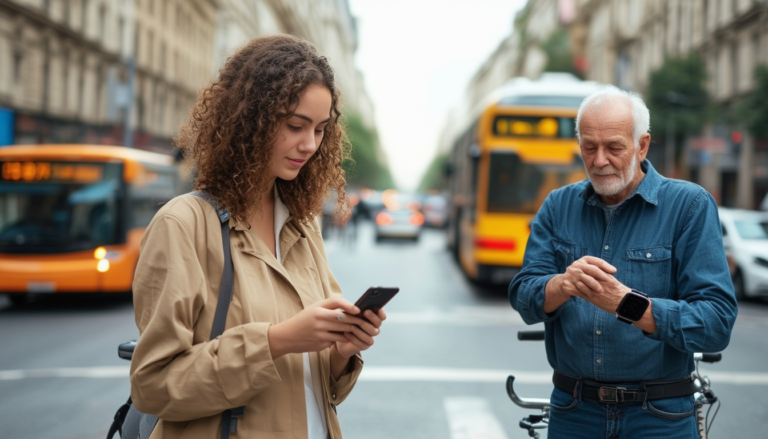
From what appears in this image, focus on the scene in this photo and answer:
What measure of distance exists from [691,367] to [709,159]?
102ft

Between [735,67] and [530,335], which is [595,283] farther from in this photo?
[735,67]

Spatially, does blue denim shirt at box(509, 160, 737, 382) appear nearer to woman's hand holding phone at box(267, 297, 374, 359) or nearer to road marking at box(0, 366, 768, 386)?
woman's hand holding phone at box(267, 297, 374, 359)

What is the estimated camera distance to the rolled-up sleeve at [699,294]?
7.63 ft

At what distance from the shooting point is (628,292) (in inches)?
91.4

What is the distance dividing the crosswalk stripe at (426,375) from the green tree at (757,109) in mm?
19895

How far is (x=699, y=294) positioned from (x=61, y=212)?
446 inches

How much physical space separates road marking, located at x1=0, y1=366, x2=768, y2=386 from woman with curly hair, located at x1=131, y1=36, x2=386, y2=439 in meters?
5.04

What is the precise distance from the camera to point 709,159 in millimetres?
31375

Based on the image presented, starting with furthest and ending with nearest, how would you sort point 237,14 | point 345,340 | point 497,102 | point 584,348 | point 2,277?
point 237,14 → point 497,102 → point 2,277 → point 584,348 → point 345,340

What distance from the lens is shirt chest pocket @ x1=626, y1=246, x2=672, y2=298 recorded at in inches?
99.8

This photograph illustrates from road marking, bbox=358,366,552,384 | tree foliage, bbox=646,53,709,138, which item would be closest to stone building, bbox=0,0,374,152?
road marking, bbox=358,366,552,384

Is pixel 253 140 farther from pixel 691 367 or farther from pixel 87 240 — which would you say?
pixel 87 240

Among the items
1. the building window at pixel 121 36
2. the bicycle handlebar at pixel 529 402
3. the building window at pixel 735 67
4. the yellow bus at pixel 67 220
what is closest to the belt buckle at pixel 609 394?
the bicycle handlebar at pixel 529 402

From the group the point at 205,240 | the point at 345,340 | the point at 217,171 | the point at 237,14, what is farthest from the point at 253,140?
the point at 237,14
